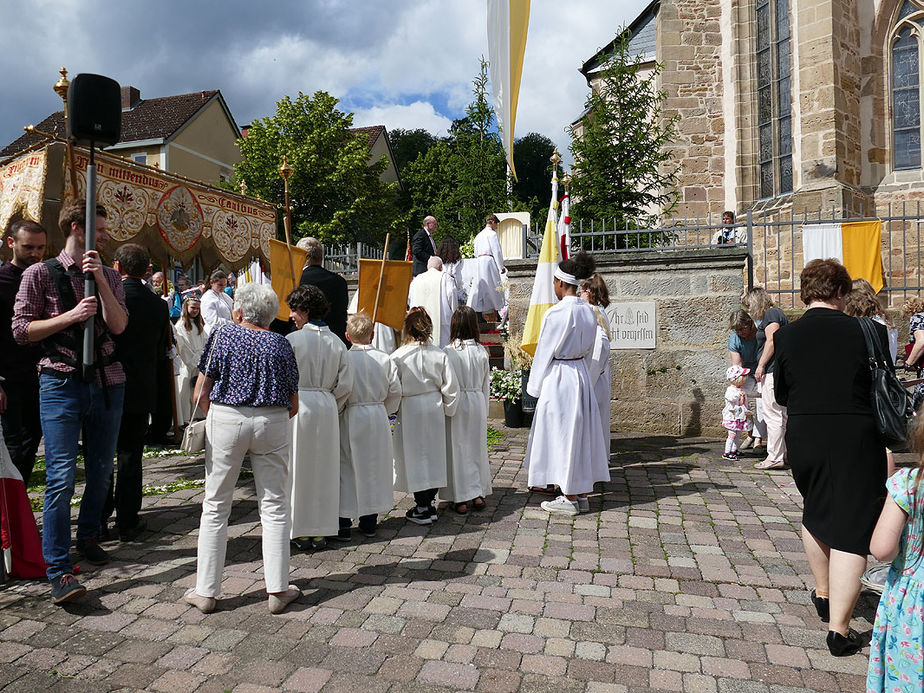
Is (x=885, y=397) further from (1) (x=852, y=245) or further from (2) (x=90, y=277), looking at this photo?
(1) (x=852, y=245)

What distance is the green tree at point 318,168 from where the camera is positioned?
30109mm

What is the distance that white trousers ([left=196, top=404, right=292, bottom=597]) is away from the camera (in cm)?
379

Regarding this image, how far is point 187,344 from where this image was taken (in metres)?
9.05

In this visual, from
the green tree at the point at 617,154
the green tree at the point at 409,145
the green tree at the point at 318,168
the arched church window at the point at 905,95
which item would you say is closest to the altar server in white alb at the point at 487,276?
the green tree at the point at 617,154

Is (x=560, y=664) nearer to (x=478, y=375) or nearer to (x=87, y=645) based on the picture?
(x=87, y=645)

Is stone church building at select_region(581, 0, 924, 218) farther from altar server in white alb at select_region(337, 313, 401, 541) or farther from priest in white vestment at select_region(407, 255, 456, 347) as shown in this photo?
altar server in white alb at select_region(337, 313, 401, 541)

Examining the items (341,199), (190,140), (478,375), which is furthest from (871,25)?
(190,140)

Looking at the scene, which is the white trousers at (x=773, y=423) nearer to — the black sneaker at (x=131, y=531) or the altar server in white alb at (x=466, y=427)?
the altar server in white alb at (x=466, y=427)

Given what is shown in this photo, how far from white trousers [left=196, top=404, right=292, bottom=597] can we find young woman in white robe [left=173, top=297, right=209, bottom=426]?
541 centimetres

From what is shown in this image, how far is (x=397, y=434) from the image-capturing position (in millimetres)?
5652

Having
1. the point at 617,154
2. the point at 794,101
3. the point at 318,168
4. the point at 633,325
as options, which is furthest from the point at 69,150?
the point at 318,168

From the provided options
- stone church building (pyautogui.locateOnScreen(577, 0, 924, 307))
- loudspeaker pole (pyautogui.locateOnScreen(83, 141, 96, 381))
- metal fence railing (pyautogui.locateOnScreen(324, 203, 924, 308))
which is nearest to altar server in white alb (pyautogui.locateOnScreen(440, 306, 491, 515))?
loudspeaker pole (pyautogui.locateOnScreen(83, 141, 96, 381))

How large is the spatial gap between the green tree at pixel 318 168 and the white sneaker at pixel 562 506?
985 inches

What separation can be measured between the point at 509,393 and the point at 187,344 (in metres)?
4.35
